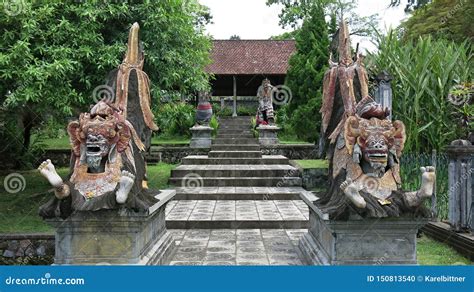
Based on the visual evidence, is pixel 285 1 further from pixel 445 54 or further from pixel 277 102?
pixel 445 54

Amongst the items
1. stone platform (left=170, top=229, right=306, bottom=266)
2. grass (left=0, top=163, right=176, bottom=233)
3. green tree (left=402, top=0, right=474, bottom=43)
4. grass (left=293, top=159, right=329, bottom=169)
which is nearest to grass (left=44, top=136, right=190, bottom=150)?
grass (left=0, top=163, right=176, bottom=233)

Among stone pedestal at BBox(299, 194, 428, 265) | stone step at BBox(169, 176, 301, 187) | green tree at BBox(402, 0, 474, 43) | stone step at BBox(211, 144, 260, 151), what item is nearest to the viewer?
stone pedestal at BBox(299, 194, 428, 265)

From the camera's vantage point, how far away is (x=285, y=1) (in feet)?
85.0

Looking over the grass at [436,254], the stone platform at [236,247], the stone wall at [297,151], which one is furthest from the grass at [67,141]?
the grass at [436,254]

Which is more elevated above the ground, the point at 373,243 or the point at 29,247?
the point at 373,243

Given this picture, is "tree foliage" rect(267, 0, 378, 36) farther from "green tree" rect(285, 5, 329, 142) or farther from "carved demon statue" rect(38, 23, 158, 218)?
"carved demon statue" rect(38, 23, 158, 218)

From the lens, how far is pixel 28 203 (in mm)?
9328

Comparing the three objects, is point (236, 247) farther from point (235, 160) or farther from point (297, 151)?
point (297, 151)

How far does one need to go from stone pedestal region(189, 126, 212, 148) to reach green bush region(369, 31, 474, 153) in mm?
8168

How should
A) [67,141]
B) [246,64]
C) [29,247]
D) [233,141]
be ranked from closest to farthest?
[29,247] < [233,141] < [67,141] < [246,64]

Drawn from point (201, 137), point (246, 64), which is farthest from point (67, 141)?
point (246, 64)

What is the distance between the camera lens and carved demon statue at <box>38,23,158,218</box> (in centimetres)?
405

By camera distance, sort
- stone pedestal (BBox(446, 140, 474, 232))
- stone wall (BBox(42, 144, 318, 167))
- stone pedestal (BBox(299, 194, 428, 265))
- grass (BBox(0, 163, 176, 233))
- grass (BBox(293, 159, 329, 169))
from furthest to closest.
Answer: stone wall (BBox(42, 144, 318, 167)) → grass (BBox(293, 159, 329, 169)) → grass (BBox(0, 163, 176, 233)) → stone pedestal (BBox(446, 140, 474, 232)) → stone pedestal (BBox(299, 194, 428, 265))

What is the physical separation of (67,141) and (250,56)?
36.2 ft
